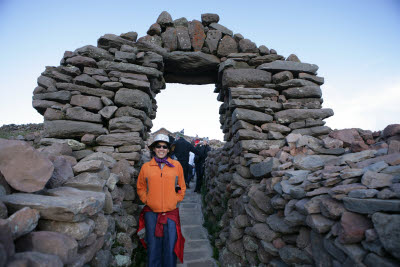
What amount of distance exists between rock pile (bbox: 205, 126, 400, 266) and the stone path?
1.46 ft

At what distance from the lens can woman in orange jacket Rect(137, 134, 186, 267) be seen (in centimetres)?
321

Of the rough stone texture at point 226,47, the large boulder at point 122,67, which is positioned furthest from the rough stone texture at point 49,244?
the rough stone texture at point 226,47

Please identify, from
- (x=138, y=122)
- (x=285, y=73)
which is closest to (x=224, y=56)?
(x=285, y=73)

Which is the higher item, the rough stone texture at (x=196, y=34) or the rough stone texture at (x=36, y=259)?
the rough stone texture at (x=196, y=34)

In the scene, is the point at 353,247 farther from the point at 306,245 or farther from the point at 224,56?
the point at 224,56

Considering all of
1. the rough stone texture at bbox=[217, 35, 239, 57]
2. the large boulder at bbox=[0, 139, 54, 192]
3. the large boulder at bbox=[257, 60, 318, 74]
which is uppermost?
the rough stone texture at bbox=[217, 35, 239, 57]

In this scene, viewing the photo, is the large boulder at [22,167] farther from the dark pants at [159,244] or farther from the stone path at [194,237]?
the stone path at [194,237]

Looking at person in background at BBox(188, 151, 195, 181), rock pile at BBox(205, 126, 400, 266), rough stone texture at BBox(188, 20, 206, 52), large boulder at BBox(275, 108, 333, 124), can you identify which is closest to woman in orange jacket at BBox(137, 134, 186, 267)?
rock pile at BBox(205, 126, 400, 266)

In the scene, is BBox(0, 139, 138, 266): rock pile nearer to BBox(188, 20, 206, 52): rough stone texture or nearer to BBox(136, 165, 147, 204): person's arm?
BBox(136, 165, 147, 204): person's arm

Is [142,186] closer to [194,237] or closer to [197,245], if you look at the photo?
[197,245]

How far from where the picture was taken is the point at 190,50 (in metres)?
5.07

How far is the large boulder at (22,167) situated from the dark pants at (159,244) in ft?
5.96

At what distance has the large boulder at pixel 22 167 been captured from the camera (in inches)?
68.3

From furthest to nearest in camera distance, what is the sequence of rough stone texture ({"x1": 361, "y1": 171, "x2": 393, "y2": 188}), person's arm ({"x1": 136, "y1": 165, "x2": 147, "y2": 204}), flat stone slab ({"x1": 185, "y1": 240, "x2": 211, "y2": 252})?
flat stone slab ({"x1": 185, "y1": 240, "x2": 211, "y2": 252}) → person's arm ({"x1": 136, "y1": 165, "x2": 147, "y2": 204}) → rough stone texture ({"x1": 361, "y1": 171, "x2": 393, "y2": 188})
